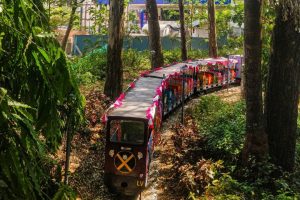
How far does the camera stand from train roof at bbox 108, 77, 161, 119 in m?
8.71

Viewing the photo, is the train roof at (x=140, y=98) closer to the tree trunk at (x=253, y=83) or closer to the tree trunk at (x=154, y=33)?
the tree trunk at (x=253, y=83)

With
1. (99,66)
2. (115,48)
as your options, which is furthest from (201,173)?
(99,66)

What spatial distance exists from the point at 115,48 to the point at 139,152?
6210 mm

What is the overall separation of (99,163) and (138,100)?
1.88 m

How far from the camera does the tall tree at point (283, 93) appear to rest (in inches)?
347

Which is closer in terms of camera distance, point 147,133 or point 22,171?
point 22,171

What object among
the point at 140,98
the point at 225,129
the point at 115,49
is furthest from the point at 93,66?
the point at 225,129

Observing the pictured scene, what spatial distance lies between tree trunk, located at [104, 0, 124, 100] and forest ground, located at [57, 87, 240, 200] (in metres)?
0.66

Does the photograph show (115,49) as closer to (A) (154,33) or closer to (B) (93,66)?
(B) (93,66)

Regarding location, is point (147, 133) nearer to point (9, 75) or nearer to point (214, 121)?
point (214, 121)

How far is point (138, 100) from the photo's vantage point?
1022 cm

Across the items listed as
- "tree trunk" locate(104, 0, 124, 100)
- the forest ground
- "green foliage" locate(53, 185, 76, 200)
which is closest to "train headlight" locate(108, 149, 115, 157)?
the forest ground

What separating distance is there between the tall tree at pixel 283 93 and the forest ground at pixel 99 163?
7.61 feet

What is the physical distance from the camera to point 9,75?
7.77 feet
